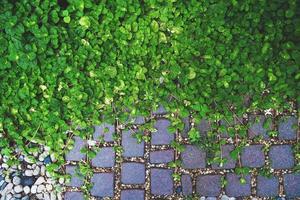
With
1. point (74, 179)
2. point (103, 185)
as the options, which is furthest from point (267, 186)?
point (74, 179)

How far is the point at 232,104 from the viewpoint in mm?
3338

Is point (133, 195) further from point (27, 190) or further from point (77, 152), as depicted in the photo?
point (27, 190)

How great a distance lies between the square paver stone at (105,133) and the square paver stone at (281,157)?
110 centimetres

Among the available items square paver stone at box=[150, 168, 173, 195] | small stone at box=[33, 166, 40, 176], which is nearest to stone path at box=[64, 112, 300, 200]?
square paver stone at box=[150, 168, 173, 195]

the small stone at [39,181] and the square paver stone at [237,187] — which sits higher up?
the small stone at [39,181]

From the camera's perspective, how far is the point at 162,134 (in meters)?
3.40

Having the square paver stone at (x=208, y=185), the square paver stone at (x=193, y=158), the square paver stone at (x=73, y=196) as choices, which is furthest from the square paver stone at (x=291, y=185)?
the square paver stone at (x=73, y=196)

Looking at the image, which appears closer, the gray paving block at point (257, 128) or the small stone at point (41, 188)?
the gray paving block at point (257, 128)

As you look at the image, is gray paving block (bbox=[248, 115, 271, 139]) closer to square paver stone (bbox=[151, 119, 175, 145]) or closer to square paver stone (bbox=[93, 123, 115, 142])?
square paver stone (bbox=[151, 119, 175, 145])

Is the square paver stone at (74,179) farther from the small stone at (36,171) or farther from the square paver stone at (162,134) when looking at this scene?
the square paver stone at (162,134)

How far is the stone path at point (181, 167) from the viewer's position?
326 centimetres

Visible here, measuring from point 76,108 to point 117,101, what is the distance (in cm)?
29

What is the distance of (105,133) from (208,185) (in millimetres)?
801

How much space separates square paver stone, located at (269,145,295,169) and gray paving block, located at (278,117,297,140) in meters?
0.07
